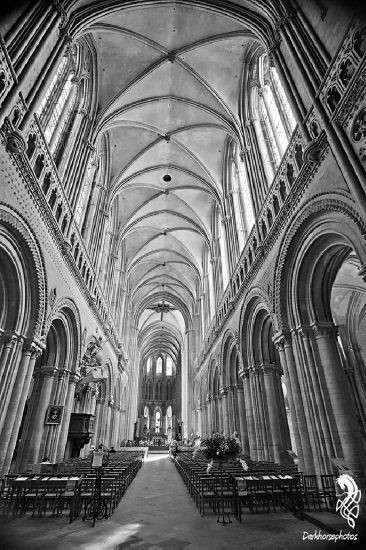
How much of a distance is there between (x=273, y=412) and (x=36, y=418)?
8333 mm

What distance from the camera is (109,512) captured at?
19.2 feet

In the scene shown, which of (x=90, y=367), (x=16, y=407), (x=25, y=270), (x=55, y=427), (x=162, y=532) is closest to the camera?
(x=162, y=532)

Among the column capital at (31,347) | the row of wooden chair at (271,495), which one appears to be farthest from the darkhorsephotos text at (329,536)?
the column capital at (31,347)

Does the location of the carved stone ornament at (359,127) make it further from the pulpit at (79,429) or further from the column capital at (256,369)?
the pulpit at (79,429)

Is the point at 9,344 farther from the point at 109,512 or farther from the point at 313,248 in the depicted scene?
the point at 313,248

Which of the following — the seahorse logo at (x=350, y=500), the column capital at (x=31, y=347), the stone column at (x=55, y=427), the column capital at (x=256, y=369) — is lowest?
the seahorse logo at (x=350, y=500)

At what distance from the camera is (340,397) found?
7.32 metres

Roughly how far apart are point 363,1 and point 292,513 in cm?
751

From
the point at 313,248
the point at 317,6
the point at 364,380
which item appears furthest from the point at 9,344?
the point at 364,380

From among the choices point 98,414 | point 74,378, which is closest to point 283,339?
point 74,378

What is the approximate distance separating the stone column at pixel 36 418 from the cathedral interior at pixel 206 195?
6 cm

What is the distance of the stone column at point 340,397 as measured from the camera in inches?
267

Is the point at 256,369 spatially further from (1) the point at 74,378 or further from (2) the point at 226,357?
(1) the point at 74,378

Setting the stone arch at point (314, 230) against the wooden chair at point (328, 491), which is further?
the stone arch at point (314, 230)
